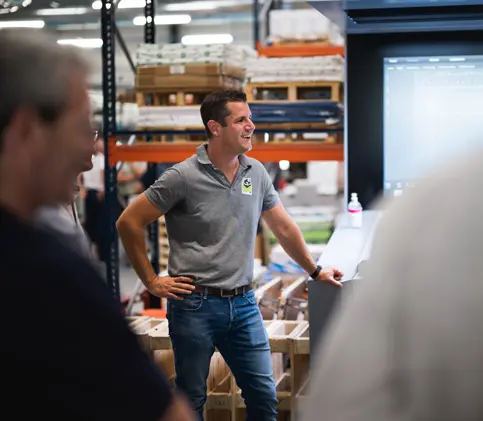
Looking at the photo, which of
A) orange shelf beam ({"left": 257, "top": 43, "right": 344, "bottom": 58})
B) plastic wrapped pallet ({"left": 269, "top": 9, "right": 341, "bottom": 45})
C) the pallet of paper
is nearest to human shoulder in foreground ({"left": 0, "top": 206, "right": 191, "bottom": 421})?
the pallet of paper

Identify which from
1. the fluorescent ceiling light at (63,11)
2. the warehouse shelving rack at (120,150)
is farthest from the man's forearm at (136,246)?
the fluorescent ceiling light at (63,11)

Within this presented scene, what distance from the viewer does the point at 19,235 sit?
1.25 meters

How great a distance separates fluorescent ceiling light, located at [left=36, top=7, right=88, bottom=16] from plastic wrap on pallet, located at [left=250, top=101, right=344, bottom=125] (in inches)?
549

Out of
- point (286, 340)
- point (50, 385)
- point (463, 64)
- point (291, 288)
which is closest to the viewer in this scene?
point (50, 385)

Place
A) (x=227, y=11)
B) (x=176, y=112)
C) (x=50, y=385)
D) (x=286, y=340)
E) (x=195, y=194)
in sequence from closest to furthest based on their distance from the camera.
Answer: (x=50, y=385)
(x=195, y=194)
(x=286, y=340)
(x=176, y=112)
(x=227, y=11)

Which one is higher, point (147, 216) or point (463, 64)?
point (463, 64)

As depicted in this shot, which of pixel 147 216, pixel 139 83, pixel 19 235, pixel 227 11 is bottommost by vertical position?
pixel 147 216

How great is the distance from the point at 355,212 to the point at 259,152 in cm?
143

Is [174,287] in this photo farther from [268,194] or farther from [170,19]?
[170,19]

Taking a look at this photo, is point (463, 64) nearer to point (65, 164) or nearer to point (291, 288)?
A: point (291, 288)

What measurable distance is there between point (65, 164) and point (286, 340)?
350cm

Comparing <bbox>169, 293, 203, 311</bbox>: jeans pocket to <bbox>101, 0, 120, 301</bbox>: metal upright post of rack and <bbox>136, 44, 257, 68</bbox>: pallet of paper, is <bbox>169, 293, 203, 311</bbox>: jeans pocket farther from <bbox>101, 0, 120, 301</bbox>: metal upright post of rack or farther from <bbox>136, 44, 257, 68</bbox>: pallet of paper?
<bbox>136, 44, 257, 68</bbox>: pallet of paper

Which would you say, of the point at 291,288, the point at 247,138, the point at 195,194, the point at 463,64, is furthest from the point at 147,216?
the point at 463,64

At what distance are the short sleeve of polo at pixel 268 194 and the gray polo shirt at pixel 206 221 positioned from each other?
7.1 inches
